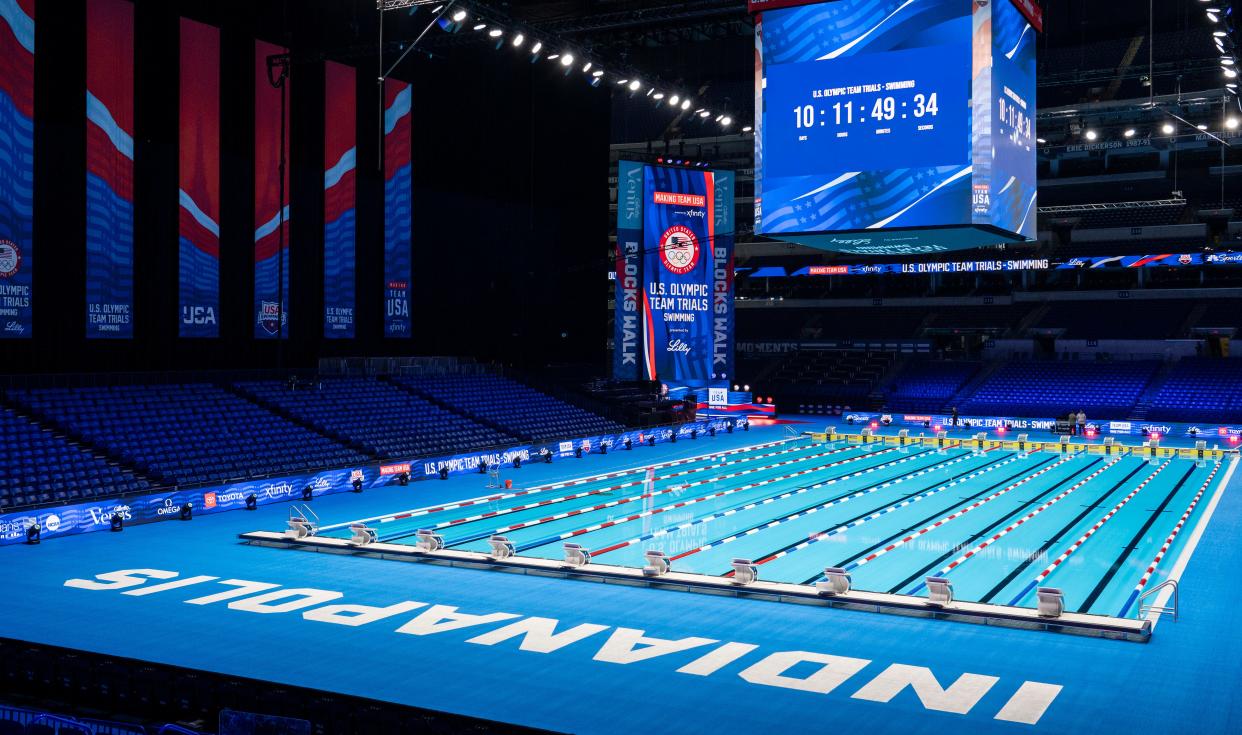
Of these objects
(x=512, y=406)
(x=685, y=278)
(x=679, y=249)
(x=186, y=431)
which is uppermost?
(x=679, y=249)

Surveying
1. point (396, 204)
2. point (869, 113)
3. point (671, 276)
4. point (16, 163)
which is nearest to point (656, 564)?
point (869, 113)

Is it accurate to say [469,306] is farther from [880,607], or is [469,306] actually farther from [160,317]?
[880,607]

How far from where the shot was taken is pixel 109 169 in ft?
82.1

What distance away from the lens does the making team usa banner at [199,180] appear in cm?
2669

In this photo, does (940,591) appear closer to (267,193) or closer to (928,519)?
(928,519)

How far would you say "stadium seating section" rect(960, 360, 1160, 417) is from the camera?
45219 millimetres

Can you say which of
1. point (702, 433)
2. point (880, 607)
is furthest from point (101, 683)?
point (702, 433)

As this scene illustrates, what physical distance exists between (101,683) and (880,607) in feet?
29.5

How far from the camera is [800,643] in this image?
12.1 metres

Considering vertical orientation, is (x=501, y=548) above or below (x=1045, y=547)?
above

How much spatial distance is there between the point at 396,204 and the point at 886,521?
721 inches

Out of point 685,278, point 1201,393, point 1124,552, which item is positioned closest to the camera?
point 1124,552

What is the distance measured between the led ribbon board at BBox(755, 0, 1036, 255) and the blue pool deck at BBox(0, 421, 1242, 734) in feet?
16.0

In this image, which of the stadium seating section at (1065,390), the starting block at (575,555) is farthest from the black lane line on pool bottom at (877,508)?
the stadium seating section at (1065,390)
